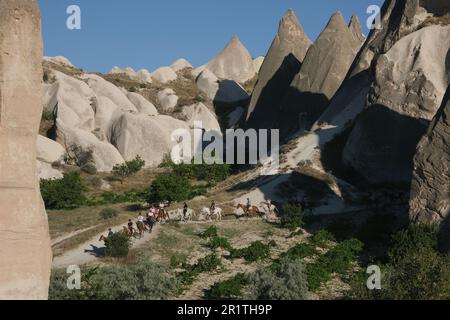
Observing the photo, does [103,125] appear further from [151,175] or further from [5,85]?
[5,85]

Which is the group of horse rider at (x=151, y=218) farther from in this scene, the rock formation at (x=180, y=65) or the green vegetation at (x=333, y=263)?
the rock formation at (x=180, y=65)

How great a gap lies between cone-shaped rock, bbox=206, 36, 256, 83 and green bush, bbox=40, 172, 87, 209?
43341 mm

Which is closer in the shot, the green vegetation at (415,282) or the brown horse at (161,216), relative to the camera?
the green vegetation at (415,282)

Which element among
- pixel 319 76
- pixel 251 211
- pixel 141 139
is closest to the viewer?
pixel 251 211

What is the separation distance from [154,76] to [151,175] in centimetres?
3166

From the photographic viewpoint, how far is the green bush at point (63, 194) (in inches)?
1168

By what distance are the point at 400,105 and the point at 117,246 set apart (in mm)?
16482

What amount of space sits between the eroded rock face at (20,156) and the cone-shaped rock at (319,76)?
35.8 metres

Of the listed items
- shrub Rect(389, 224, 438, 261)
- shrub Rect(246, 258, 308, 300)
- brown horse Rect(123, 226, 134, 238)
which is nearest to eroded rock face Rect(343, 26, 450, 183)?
shrub Rect(389, 224, 438, 261)

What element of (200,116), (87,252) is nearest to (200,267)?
(87,252)

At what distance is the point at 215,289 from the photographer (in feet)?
47.9

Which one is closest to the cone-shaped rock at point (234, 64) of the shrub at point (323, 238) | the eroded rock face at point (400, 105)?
the eroded rock face at point (400, 105)

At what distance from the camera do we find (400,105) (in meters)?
29.7

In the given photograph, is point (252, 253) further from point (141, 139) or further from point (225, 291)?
point (141, 139)
